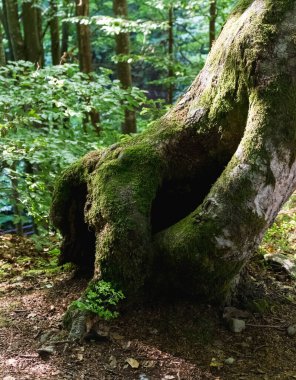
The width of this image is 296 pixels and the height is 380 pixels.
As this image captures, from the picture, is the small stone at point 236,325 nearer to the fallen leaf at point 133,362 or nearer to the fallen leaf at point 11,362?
the fallen leaf at point 133,362

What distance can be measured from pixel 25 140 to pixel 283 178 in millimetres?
3629

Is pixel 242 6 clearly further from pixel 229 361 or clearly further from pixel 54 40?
pixel 54 40

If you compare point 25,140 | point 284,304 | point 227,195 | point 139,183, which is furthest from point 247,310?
point 25,140

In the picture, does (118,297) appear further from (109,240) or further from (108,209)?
(108,209)

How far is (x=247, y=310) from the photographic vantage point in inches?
140

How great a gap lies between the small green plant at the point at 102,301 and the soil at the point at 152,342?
4.7 inches

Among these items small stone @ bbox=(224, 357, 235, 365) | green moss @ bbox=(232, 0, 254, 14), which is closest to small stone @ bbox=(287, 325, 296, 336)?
small stone @ bbox=(224, 357, 235, 365)

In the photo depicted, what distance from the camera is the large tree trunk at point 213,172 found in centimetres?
298

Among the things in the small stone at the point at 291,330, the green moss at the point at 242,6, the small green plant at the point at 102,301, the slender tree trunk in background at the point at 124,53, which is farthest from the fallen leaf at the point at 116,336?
the slender tree trunk in background at the point at 124,53

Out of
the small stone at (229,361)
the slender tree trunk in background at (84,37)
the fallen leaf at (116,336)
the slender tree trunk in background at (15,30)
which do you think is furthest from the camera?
the slender tree trunk in background at (15,30)

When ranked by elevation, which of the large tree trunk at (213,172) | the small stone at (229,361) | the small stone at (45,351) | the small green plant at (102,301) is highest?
the large tree trunk at (213,172)

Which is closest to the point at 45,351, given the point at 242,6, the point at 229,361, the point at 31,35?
the point at 229,361

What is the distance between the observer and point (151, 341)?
3.06 meters

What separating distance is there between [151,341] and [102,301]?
0.46 metres
